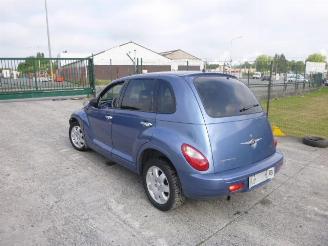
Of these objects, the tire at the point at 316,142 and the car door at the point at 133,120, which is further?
the tire at the point at 316,142

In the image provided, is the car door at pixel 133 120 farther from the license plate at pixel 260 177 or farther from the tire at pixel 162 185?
the license plate at pixel 260 177

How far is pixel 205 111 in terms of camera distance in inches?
113

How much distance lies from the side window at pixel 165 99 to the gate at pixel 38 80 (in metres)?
10.9

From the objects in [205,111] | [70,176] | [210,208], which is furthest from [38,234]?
[205,111]

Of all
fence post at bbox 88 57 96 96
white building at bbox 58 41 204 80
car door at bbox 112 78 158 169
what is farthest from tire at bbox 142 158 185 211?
white building at bbox 58 41 204 80

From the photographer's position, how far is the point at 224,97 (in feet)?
10.3

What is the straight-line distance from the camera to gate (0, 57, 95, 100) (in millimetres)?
12156

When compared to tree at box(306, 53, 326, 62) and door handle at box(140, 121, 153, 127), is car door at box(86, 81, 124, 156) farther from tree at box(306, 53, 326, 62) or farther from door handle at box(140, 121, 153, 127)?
tree at box(306, 53, 326, 62)

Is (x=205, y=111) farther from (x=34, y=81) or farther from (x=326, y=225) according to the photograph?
(x=34, y=81)

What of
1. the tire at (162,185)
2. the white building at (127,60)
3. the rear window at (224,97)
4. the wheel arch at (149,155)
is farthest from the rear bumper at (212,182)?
the white building at (127,60)

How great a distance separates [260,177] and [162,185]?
1148mm

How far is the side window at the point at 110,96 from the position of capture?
4.13 m

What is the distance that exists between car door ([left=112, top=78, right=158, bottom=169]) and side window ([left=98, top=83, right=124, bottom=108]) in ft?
0.77

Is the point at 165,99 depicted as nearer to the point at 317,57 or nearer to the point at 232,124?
the point at 232,124
